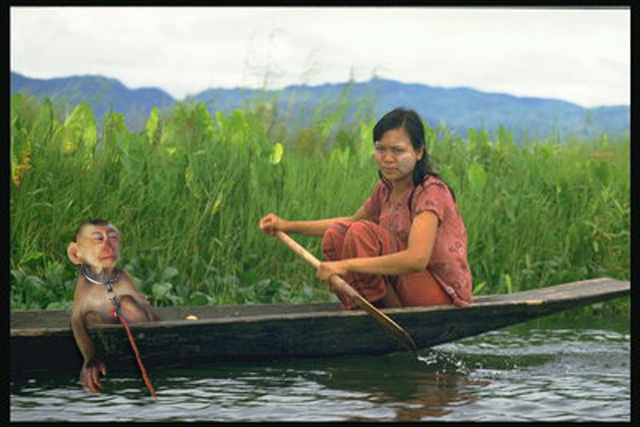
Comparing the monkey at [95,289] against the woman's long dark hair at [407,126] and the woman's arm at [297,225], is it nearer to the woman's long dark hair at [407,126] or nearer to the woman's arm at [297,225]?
the woman's arm at [297,225]

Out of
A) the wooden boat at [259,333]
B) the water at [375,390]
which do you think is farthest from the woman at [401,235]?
the water at [375,390]

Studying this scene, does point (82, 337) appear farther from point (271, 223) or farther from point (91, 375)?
point (271, 223)

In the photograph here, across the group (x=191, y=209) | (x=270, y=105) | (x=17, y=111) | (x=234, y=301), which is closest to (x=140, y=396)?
(x=234, y=301)

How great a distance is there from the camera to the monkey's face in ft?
14.8

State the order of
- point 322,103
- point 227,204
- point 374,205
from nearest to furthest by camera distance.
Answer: point 374,205
point 227,204
point 322,103

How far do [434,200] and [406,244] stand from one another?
0.30m

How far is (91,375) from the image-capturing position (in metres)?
4.59

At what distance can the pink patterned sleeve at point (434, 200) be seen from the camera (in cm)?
471

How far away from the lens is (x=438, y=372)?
5.04 m

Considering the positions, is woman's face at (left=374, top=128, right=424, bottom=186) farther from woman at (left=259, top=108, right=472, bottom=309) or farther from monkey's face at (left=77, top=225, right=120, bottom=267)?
monkey's face at (left=77, top=225, right=120, bottom=267)

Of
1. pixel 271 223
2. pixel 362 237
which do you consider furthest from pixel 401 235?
pixel 271 223

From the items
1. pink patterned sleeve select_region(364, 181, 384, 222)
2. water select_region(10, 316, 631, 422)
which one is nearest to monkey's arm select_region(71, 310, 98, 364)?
water select_region(10, 316, 631, 422)

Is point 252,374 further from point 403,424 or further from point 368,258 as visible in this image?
point 403,424

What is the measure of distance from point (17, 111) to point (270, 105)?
2182mm
